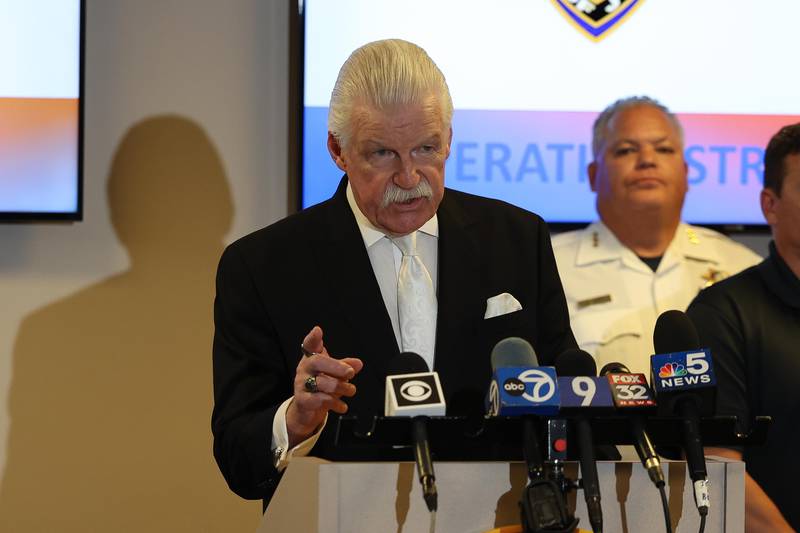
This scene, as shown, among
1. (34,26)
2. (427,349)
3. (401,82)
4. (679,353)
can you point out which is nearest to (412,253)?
(427,349)

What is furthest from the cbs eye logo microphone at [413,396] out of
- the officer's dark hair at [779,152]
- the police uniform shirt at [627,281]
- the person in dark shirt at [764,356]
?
the police uniform shirt at [627,281]

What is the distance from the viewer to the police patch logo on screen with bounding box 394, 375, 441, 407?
4.49 feet

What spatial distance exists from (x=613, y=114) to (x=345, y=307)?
1.73 meters

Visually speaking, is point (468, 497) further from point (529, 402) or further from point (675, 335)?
point (675, 335)

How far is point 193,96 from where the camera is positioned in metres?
3.52

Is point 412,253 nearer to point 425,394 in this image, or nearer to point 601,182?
point 425,394

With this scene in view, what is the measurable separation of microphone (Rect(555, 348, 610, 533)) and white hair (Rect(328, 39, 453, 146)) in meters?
0.68

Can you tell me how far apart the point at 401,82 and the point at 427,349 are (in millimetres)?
526

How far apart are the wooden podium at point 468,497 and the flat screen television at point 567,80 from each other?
2.17m

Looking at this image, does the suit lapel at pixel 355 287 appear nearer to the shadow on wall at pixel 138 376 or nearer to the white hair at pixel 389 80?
the white hair at pixel 389 80

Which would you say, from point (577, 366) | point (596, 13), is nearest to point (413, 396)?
point (577, 366)

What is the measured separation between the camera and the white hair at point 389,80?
2.02m

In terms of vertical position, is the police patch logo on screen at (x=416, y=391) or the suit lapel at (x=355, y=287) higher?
the suit lapel at (x=355, y=287)

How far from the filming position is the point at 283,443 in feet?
5.91
